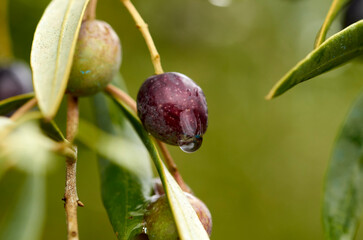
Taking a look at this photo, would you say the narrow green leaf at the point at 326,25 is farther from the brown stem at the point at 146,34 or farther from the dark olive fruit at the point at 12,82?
the dark olive fruit at the point at 12,82

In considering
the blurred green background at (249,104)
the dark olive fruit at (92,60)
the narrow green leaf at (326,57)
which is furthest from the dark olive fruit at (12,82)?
the blurred green background at (249,104)

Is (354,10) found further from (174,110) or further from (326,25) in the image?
(174,110)

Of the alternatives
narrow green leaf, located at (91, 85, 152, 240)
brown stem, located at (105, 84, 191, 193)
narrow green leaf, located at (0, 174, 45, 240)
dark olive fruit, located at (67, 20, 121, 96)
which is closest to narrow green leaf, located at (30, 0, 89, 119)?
dark olive fruit, located at (67, 20, 121, 96)

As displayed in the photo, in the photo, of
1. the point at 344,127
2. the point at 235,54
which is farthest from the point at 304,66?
the point at 235,54

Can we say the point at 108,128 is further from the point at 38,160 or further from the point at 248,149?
the point at 248,149

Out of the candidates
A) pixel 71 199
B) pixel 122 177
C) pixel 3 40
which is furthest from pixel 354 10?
pixel 3 40

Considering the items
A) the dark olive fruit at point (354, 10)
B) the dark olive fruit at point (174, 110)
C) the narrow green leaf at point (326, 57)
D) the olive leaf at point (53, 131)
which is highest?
the dark olive fruit at point (354, 10)
